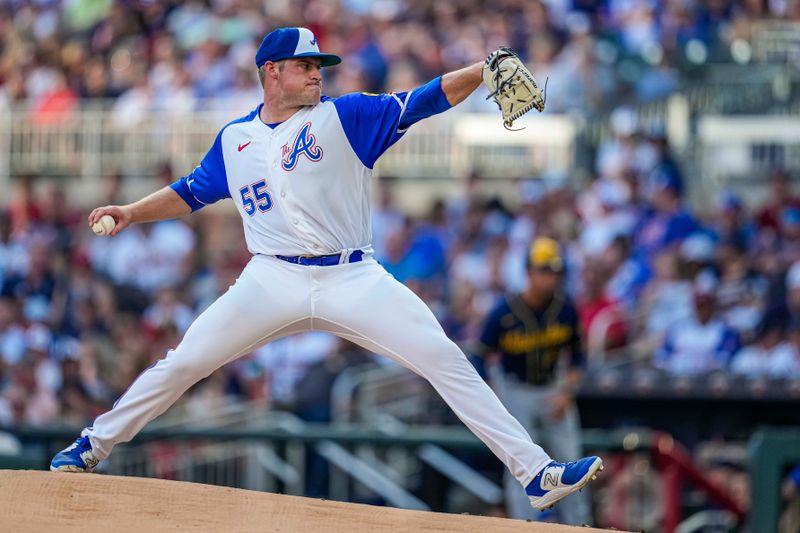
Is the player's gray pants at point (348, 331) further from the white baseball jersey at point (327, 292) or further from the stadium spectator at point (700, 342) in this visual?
the stadium spectator at point (700, 342)

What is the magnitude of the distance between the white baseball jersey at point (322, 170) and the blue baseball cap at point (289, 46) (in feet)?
0.72

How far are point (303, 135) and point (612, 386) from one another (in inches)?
183

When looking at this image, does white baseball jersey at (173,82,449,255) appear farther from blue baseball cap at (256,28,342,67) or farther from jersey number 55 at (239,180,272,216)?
blue baseball cap at (256,28,342,67)

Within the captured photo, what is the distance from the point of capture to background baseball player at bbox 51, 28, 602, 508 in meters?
5.65

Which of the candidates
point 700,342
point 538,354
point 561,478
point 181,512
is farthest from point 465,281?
point 181,512

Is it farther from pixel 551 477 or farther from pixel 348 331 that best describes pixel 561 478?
pixel 348 331

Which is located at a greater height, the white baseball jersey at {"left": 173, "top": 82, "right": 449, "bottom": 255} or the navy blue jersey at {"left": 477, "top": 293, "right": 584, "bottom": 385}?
the white baseball jersey at {"left": 173, "top": 82, "right": 449, "bottom": 255}

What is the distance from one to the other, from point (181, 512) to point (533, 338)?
11.5ft

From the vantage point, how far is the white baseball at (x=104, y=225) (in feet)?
19.4

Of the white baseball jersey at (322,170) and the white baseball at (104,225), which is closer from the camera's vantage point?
the white baseball jersey at (322,170)

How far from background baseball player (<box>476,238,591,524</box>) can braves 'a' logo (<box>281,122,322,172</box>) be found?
3.19m

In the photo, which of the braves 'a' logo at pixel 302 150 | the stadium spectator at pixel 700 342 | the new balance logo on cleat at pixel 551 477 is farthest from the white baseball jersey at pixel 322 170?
the stadium spectator at pixel 700 342

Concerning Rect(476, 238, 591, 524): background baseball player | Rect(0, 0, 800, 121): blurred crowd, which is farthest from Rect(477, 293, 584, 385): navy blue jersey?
Rect(0, 0, 800, 121): blurred crowd

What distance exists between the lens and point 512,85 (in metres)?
5.33
